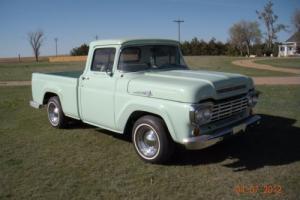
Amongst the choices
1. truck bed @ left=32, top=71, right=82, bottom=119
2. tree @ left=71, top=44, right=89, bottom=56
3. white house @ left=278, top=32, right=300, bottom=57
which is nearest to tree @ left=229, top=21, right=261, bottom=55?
white house @ left=278, top=32, right=300, bottom=57

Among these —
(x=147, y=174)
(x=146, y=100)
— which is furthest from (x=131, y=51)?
(x=147, y=174)

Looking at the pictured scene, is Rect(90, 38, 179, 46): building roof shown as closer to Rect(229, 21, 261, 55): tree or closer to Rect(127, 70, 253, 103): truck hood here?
Rect(127, 70, 253, 103): truck hood

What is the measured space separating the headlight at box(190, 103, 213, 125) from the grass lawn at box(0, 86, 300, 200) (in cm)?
79

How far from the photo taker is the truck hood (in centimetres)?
461

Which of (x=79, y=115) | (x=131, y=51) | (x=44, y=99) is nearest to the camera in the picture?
(x=131, y=51)

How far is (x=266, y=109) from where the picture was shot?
9.09 meters

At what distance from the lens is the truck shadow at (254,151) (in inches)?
206

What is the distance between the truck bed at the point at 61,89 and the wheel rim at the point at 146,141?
1791mm

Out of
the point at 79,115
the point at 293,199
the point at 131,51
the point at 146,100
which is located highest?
the point at 131,51

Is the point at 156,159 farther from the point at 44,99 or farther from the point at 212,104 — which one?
the point at 44,99

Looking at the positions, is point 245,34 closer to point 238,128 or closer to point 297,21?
point 297,21

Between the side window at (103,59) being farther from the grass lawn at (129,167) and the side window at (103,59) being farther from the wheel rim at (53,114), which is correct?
the wheel rim at (53,114)

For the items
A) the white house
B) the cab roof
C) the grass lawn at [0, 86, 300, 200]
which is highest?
the white house

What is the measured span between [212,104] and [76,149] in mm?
2688
